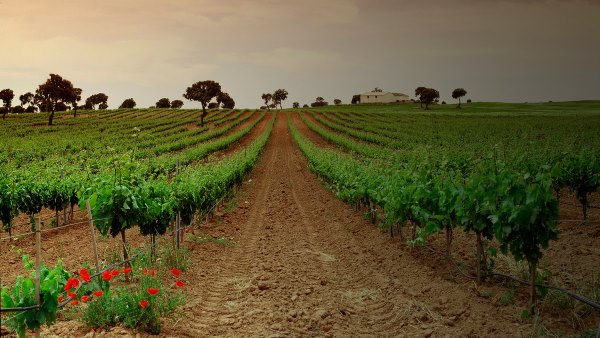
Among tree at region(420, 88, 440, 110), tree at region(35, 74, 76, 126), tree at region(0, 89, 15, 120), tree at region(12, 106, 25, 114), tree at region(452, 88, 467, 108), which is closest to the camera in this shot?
tree at region(35, 74, 76, 126)

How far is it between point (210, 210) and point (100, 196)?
6.92m

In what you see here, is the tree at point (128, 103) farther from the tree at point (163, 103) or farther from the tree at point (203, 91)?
Answer: the tree at point (203, 91)

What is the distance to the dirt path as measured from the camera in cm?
647

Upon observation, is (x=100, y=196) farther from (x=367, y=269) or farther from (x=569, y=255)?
(x=569, y=255)

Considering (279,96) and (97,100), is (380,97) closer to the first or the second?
(279,96)

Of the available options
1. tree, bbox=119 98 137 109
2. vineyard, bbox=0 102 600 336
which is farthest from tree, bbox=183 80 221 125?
tree, bbox=119 98 137 109

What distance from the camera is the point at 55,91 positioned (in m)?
65.4

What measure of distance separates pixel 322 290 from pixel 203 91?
6935 cm

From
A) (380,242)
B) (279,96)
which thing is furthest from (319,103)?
(380,242)

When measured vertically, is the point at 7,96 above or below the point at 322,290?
above

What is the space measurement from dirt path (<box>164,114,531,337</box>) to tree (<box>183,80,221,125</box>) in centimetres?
6186

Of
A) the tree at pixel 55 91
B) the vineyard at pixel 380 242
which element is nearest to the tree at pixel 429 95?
the tree at pixel 55 91

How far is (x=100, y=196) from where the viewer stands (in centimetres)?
809

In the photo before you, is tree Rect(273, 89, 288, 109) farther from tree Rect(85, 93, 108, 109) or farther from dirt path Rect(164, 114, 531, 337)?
dirt path Rect(164, 114, 531, 337)
